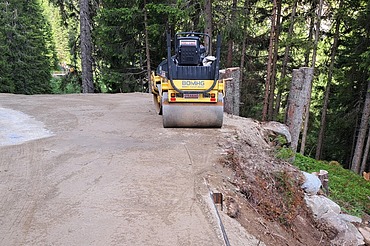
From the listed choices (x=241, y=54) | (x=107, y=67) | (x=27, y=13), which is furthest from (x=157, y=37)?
(x=27, y=13)

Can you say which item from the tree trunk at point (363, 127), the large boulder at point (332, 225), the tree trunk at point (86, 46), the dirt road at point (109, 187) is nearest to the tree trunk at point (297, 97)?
the dirt road at point (109, 187)

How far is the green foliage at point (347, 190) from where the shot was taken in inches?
318

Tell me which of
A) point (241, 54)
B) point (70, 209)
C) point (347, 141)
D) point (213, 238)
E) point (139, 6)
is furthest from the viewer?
point (347, 141)

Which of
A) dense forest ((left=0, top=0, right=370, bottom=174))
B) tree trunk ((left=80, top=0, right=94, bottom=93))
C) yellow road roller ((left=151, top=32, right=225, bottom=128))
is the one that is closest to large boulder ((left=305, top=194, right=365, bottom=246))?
yellow road roller ((left=151, top=32, right=225, bottom=128))

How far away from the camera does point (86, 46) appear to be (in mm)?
16391

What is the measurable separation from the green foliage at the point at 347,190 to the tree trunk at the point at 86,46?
470 inches

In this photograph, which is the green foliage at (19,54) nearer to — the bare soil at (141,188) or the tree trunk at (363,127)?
the bare soil at (141,188)

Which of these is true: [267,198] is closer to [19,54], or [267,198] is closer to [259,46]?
[259,46]

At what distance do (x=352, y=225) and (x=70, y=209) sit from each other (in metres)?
5.47

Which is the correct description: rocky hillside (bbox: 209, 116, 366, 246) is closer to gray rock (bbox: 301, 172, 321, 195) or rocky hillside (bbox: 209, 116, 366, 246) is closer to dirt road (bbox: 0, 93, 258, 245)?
gray rock (bbox: 301, 172, 321, 195)

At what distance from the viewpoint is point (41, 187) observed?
390cm

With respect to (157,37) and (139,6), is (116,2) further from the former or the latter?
(157,37)

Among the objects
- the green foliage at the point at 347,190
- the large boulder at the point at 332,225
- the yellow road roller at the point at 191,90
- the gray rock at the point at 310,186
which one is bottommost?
the green foliage at the point at 347,190

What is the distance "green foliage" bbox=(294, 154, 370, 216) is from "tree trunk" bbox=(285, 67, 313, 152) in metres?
1.24
